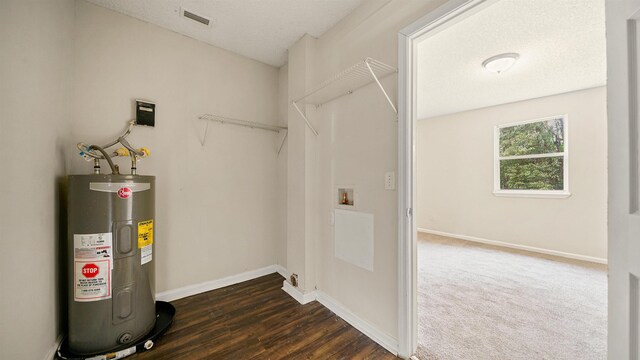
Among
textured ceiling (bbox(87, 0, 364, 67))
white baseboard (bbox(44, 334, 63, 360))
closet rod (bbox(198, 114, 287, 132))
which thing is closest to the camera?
white baseboard (bbox(44, 334, 63, 360))

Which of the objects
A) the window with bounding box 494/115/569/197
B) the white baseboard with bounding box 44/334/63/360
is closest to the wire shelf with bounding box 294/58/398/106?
the white baseboard with bounding box 44/334/63/360

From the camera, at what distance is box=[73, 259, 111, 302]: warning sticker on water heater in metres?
1.41

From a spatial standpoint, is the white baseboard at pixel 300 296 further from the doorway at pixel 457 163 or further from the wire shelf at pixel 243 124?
the wire shelf at pixel 243 124

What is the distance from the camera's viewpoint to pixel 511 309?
6.93 feet

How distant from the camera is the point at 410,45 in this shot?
1.49 metres

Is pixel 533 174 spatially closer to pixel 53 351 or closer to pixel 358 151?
pixel 358 151

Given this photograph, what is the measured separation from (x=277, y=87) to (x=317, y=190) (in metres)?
1.47

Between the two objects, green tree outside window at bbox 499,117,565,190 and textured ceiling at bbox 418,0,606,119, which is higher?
textured ceiling at bbox 418,0,606,119

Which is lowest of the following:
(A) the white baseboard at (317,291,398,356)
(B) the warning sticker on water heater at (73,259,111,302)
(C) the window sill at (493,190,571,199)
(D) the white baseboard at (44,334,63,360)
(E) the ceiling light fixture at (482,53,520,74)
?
(A) the white baseboard at (317,291,398,356)

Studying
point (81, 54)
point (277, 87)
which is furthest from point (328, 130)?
point (81, 54)

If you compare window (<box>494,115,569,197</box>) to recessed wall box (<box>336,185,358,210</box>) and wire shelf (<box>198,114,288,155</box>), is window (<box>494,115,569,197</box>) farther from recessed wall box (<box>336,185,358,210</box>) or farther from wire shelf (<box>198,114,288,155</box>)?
wire shelf (<box>198,114,288,155</box>)

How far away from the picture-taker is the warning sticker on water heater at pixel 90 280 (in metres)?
1.41

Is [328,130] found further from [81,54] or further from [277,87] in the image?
[81,54]

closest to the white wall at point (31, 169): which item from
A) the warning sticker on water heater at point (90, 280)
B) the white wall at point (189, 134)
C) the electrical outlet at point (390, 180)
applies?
the warning sticker on water heater at point (90, 280)
